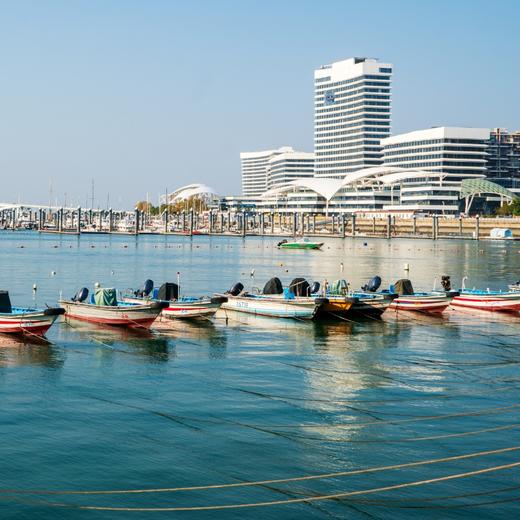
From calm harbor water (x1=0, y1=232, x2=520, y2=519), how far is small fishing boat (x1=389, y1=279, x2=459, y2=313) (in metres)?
5.48

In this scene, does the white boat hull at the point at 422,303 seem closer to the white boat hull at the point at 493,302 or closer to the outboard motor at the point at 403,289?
the outboard motor at the point at 403,289

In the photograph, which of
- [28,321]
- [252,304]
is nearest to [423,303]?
[252,304]

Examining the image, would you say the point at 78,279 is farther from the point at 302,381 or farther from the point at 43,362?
the point at 302,381

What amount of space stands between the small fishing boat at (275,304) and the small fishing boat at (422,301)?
8687 millimetres

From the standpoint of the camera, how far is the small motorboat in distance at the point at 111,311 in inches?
2101

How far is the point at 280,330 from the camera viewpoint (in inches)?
2208

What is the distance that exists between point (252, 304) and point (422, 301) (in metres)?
13.3

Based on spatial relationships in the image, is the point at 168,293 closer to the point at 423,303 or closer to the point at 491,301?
the point at 423,303

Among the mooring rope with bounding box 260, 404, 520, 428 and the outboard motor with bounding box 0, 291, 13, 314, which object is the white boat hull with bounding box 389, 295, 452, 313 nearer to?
the outboard motor with bounding box 0, 291, 13, 314

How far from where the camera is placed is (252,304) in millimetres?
62062

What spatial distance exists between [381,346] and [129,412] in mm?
20978

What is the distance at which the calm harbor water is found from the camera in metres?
24.6

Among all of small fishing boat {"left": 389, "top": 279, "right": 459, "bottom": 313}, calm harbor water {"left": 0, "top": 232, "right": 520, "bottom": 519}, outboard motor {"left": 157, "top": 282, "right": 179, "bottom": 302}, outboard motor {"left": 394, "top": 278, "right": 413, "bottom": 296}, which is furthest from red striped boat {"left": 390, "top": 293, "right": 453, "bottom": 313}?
outboard motor {"left": 157, "top": 282, "right": 179, "bottom": 302}

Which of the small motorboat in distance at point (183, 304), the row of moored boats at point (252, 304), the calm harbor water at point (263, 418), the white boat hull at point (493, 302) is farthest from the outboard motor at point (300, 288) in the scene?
the white boat hull at point (493, 302)
